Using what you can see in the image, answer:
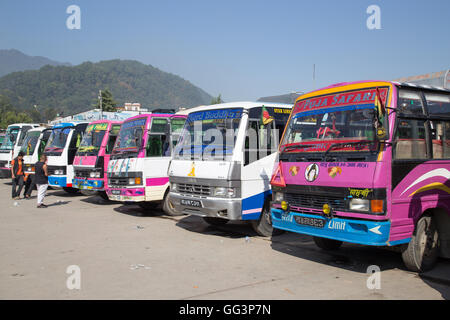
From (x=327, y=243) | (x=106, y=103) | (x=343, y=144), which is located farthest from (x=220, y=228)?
(x=106, y=103)

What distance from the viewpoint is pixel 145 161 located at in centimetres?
1079

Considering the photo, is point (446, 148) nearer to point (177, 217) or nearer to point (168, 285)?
point (168, 285)

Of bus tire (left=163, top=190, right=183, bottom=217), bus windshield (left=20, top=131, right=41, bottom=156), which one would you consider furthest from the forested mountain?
bus tire (left=163, top=190, right=183, bottom=217)

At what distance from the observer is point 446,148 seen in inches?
244

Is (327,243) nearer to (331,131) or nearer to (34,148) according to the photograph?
(331,131)

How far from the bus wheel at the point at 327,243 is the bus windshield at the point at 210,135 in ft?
7.43

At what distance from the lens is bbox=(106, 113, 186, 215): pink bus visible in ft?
35.3

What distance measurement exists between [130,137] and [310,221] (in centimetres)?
681

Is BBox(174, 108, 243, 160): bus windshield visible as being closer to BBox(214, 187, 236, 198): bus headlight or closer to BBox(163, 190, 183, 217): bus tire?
BBox(214, 187, 236, 198): bus headlight

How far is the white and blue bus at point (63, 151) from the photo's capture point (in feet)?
49.5

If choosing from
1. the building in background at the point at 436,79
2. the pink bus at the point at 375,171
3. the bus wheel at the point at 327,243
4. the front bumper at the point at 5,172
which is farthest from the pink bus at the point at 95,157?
the building in background at the point at 436,79

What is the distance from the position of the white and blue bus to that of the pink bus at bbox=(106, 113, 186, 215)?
4290 millimetres

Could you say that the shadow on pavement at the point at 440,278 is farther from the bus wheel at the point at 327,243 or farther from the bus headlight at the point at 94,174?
the bus headlight at the point at 94,174
